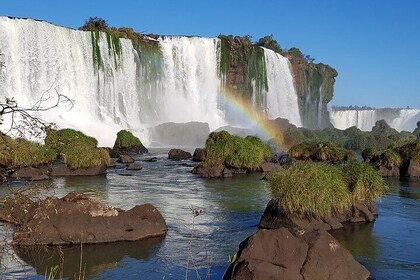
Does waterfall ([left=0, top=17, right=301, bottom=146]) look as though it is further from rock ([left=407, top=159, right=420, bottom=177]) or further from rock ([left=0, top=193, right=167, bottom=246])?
rock ([left=0, top=193, right=167, bottom=246])

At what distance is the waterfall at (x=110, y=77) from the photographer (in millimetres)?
44469

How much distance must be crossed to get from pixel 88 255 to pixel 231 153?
18.4 meters

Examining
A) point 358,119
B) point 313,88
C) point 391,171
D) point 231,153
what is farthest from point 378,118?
point 231,153

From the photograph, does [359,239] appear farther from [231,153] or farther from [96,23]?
[96,23]

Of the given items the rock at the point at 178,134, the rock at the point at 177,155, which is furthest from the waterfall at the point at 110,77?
the rock at the point at 177,155

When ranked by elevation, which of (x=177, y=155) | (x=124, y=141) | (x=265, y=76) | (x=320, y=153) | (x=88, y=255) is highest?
(x=265, y=76)

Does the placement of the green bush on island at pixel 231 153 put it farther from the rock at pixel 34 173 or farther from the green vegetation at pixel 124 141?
the green vegetation at pixel 124 141

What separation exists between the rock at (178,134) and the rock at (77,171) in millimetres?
27905

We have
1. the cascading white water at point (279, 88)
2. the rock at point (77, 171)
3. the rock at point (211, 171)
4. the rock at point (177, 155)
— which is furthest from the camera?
the cascading white water at point (279, 88)

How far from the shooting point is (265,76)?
2977 inches

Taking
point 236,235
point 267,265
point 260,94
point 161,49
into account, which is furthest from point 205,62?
point 267,265

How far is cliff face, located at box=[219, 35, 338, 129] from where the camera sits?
7306 centimetres

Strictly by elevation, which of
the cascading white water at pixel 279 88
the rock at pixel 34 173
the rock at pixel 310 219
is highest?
the cascading white water at pixel 279 88

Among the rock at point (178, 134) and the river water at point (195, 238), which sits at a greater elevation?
the rock at point (178, 134)
